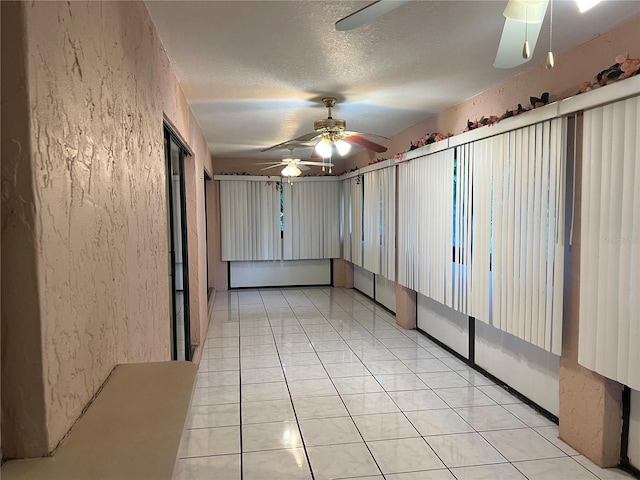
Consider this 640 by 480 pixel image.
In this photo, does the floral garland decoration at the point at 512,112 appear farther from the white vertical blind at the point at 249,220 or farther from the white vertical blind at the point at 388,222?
the white vertical blind at the point at 249,220

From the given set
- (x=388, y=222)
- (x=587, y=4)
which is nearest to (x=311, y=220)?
(x=388, y=222)

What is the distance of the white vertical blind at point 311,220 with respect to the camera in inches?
337

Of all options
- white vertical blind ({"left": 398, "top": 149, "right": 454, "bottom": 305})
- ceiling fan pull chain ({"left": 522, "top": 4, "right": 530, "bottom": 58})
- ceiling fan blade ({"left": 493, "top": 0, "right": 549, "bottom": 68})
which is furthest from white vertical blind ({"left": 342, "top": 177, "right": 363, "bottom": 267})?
ceiling fan pull chain ({"left": 522, "top": 4, "right": 530, "bottom": 58})

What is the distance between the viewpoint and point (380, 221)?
622 cm

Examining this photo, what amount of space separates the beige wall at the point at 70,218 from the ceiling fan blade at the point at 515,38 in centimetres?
151

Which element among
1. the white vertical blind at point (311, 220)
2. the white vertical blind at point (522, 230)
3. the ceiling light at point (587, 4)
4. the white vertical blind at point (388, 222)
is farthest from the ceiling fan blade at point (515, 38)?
the white vertical blind at point (311, 220)

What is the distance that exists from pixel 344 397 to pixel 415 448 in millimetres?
873

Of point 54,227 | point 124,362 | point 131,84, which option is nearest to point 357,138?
point 131,84

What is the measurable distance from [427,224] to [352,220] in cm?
313

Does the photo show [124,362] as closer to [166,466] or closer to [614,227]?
[166,466]

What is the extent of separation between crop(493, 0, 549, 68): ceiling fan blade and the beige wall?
1.51 metres

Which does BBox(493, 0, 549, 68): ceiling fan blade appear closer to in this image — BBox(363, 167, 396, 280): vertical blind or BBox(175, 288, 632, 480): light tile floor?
BBox(175, 288, 632, 480): light tile floor

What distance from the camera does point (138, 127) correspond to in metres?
1.89

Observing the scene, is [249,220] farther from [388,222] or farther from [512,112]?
[512,112]
